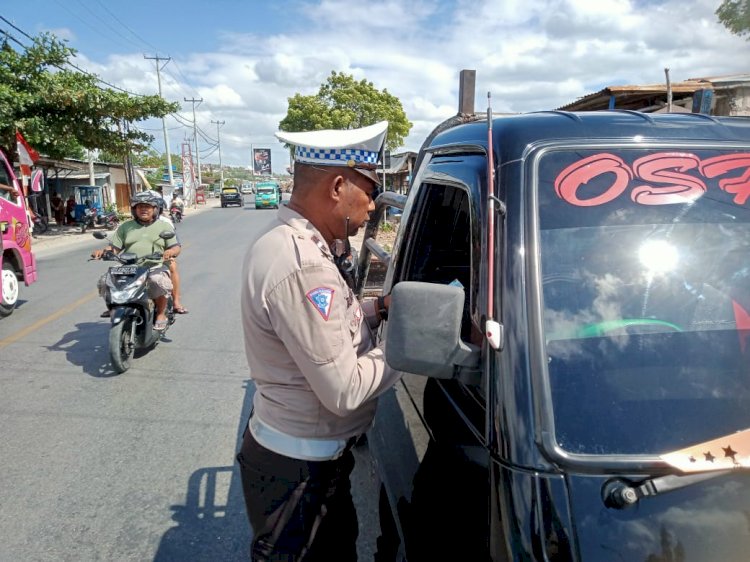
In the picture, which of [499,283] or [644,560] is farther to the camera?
[499,283]

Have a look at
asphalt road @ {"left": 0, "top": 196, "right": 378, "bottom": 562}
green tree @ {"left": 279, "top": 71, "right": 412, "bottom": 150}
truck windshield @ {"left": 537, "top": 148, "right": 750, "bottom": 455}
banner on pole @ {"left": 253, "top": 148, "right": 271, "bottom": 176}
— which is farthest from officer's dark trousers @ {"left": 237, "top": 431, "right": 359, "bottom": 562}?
banner on pole @ {"left": 253, "top": 148, "right": 271, "bottom": 176}

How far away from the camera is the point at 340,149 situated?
163 cm

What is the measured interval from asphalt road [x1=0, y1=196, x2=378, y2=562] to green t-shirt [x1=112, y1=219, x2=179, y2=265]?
1.08 m

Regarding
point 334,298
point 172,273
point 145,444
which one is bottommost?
point 145,444

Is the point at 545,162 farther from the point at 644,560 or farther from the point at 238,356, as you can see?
the point at 238,356

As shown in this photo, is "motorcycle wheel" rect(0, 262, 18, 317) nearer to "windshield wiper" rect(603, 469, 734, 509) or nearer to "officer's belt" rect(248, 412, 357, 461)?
"officer's belt" rect(248, 412, 357, 461)

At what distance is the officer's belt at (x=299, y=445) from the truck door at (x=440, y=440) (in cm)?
26

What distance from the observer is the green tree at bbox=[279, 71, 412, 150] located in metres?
32.4

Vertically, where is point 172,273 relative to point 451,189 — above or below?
below

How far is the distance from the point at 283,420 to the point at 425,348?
0.58 m

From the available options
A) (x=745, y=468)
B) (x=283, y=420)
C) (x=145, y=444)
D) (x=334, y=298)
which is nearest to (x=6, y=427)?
(x=145, y=444)

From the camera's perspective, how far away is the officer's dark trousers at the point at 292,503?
5.57 feet

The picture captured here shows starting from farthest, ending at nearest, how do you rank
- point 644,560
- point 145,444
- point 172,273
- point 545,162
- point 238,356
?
point 172,273
point 238,356
point 145,444
point 545,162
point 644,560

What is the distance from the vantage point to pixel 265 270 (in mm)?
1521
